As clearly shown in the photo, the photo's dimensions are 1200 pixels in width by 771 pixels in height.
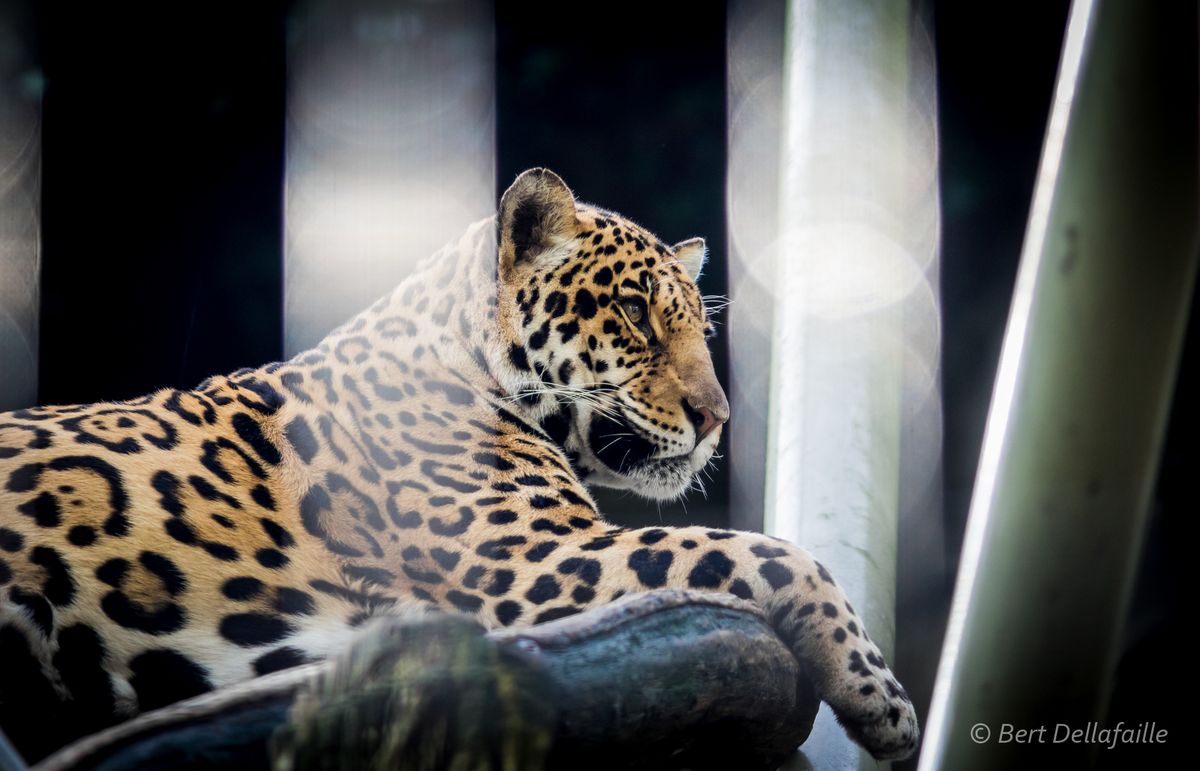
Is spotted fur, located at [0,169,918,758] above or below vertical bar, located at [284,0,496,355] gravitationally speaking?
below

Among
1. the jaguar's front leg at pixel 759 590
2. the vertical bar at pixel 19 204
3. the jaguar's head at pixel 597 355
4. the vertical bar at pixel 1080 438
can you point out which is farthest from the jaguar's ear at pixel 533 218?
the vertical bar at pixel 1080 438

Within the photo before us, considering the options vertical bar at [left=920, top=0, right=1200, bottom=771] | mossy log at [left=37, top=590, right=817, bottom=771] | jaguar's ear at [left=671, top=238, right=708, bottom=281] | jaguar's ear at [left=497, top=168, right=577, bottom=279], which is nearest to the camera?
mossy log at [left=37, top=590, right=817, bottom=771]

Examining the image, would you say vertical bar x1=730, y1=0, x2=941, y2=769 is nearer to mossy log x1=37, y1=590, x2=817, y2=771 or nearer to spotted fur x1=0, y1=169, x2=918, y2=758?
spotted fur x1=0, y1=169, x2=918, y2=758

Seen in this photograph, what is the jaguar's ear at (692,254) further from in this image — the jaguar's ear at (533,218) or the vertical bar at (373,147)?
the vertical bar at (373,147)

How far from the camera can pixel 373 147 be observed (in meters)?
3.45

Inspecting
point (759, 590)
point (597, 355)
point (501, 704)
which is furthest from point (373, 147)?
point (501, 704)

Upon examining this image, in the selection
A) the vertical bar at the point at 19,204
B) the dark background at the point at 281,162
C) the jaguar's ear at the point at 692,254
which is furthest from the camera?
the jaguar's ear at the point at 692,254

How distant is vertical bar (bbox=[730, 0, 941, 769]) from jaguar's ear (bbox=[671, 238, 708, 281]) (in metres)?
0.26

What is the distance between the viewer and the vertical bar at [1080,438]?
193 cm

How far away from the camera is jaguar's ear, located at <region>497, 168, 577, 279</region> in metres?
3.23

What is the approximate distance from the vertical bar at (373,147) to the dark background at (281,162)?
15 centimetres

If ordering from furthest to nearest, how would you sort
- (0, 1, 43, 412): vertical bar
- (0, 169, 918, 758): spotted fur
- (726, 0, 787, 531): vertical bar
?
1. (726, 0, 787, 531): vertical bar
2. (0, 1, 43, 412): vertical bar
3. (0, 169, 918, 758): spotted fur

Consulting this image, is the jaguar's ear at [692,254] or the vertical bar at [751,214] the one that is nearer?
the jaguar's ear at [692,254]

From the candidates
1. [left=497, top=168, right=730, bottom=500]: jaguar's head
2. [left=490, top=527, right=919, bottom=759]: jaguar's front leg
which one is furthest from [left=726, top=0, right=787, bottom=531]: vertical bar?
[left=490, top=527, right=919, bottom=759]: jaguar's front leg
